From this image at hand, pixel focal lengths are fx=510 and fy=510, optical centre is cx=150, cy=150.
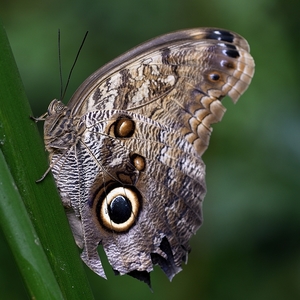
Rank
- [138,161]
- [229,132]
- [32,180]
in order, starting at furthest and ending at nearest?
[229,132] < [138,161] < [32,180]

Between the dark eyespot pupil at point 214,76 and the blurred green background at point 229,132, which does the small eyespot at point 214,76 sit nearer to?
the dark eyespot pupil at point 214,76

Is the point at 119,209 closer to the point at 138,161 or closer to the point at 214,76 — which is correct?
the point at 138,161

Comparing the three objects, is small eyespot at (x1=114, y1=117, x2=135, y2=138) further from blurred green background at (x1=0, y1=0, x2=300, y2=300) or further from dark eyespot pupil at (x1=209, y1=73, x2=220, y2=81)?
blurred green background at (x1=0, y1=0, x2=300, y2=300)

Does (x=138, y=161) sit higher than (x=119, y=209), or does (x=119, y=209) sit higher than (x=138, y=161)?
(x=138, y=161)

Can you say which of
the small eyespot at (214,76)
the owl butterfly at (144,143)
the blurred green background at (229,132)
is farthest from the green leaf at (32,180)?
the blurred green background at (229,132)

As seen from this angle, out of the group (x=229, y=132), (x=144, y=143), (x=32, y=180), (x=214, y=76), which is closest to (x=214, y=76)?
(x=214, y=76)

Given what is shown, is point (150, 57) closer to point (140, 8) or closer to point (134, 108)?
point (134, 108)

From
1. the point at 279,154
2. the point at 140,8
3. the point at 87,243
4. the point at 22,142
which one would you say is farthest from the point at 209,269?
the point at 22,142
